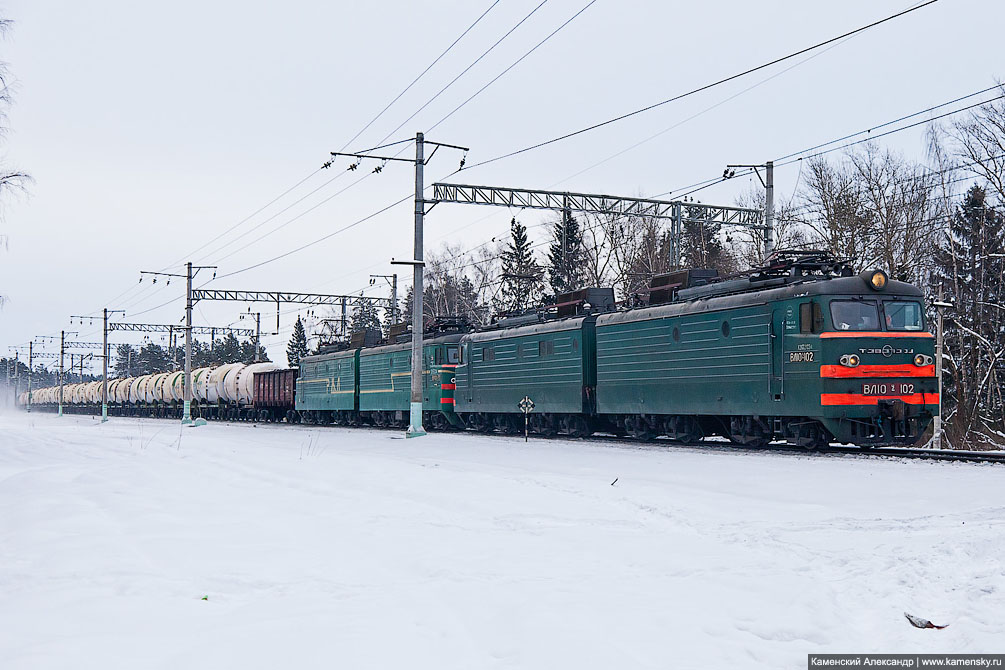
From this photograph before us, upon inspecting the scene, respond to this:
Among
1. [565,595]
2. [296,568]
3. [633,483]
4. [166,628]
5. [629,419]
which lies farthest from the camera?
[629,419]

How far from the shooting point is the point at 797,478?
1428cm

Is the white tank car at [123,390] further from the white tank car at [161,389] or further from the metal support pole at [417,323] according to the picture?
the metal support pole at [417,323]

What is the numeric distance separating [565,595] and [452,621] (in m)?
1.02

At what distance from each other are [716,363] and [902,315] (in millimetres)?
4029

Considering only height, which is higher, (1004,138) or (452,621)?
(1004,138)

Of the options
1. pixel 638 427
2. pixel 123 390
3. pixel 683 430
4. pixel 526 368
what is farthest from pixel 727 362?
pixel 123 390

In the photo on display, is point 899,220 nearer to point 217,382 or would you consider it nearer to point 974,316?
point 974,316

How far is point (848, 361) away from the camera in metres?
18.5

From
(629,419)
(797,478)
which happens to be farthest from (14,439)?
(797,478)

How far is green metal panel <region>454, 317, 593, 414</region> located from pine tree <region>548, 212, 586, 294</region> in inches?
1041

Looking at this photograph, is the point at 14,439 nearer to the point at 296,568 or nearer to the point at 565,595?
the point at 296,568

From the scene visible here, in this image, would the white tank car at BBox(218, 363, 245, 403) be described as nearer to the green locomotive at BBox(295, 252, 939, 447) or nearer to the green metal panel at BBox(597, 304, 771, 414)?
the green locomotive at BBox(295, 252, 939, 447)

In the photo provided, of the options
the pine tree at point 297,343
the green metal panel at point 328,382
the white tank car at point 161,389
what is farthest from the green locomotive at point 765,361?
the pine tree at point 297,343

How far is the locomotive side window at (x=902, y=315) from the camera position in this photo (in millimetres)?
19200
